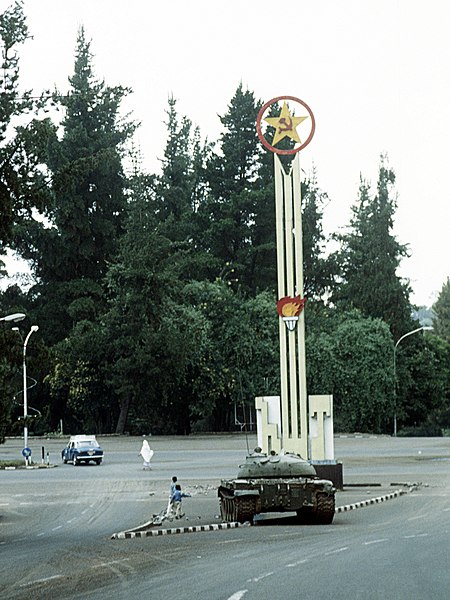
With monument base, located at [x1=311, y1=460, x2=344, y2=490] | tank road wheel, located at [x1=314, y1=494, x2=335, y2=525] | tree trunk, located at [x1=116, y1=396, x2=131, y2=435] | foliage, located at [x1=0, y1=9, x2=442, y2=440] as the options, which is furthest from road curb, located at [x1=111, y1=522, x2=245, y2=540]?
tree trunk, located at [x1=116, y1=396, x2=131, y2=435]

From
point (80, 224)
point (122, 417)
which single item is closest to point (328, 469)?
point (122, 417)

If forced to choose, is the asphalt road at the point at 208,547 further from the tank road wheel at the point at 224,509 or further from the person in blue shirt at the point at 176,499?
the tank road wheel at the point at 224,509

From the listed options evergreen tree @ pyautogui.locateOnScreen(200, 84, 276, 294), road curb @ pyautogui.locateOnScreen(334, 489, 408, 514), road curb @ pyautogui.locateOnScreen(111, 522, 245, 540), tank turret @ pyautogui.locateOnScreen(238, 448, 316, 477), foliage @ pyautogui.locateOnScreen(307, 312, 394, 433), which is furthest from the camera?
evergreen tree @ pyautogui.locateOnScreen(200, 84, 276, 294)

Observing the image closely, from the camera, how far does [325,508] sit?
84.4 feet

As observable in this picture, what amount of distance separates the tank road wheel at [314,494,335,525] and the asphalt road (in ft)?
1.46

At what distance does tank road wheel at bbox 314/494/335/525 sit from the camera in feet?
84.2

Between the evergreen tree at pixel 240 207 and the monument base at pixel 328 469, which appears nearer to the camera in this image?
the monument base at pixel 328 469

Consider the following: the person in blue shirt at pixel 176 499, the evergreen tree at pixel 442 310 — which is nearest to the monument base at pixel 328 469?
the person in blue shirt at pixel 176 499

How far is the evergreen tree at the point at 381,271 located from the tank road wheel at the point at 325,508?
6906 centimetres

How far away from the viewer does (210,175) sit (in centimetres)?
9781

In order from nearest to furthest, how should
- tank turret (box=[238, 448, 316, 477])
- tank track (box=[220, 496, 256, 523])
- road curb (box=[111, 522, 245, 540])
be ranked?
1. road curb (box=[111, 522, 245, 540])
2. tank track (box=[220, 496, 256, 523])
3. tank turret (box=[238, 448, 316, 477])

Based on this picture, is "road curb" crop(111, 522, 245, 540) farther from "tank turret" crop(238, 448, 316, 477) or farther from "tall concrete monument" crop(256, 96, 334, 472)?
"tall concrete monument" crop(256, 96, 334, 472)

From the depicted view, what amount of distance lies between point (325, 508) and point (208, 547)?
5.90m

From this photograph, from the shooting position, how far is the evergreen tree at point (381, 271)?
95875 millimetres
